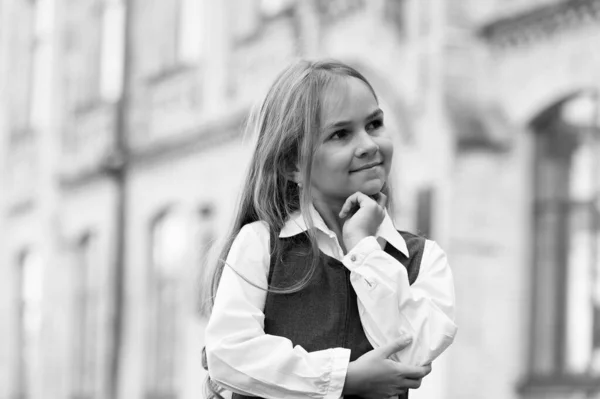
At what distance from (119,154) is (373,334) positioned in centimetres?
1839

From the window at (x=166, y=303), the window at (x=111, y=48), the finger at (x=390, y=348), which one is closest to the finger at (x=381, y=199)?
the finger at (x=390, y=348)

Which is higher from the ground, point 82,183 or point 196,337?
point 82,183

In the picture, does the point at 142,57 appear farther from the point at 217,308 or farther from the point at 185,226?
the point at 217,308

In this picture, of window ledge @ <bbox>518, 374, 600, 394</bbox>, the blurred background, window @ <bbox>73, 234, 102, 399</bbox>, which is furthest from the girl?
window @ <bbox>73, 234, 102, 399</bbox>

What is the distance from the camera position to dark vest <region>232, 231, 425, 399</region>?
2.77m

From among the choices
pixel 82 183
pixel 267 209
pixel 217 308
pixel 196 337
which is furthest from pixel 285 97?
pixel 82 183

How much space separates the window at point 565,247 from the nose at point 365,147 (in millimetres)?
9416

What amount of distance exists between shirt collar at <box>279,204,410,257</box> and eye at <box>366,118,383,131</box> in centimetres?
19

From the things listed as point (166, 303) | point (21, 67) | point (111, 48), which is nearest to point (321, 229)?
point (166, 303)

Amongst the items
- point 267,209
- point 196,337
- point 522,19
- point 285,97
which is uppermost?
point 522,19

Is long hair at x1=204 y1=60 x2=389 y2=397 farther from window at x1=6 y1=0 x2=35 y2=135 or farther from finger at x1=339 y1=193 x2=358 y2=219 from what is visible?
window at x1=6 y1=0 x2=35 y2=135

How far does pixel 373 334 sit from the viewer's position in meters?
2.74

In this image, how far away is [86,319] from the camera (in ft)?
71.8

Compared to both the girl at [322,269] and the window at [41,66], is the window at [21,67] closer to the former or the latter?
the window at [41,66]
